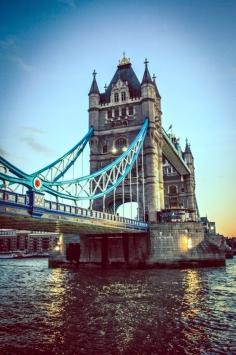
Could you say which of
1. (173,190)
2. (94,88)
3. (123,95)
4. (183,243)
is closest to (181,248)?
(183,243)

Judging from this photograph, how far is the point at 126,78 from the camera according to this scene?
53156 millimetres

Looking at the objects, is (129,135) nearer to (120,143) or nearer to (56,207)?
(120,143)

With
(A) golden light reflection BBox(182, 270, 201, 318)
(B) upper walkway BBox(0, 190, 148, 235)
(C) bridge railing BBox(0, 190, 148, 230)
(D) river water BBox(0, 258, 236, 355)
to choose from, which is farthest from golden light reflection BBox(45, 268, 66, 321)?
(A) golden light reflection BBox(182, 270, 201, 318)

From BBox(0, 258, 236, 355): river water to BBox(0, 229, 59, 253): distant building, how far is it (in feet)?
350

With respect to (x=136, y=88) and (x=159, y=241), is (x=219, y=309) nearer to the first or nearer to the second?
(x=159, y=241)

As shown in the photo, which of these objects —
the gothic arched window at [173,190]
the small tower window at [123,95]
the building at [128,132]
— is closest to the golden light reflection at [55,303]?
the building at [128,132]

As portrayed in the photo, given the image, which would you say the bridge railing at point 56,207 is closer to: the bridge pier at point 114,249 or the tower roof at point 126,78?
the bridge pier at point 114,249

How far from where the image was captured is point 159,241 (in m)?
37.8

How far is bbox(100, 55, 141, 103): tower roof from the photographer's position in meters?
50.7

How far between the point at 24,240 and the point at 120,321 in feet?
395

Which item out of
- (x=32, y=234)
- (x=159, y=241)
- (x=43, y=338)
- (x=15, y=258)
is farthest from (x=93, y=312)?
(x=32, y=234)

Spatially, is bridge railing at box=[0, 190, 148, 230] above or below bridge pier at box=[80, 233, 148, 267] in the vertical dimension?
above

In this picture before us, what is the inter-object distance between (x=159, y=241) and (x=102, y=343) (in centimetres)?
2910

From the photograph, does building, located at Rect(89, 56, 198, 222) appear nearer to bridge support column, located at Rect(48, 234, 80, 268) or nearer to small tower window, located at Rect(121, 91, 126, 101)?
small tower window, located at Rect(121, 91, 126, 101)
